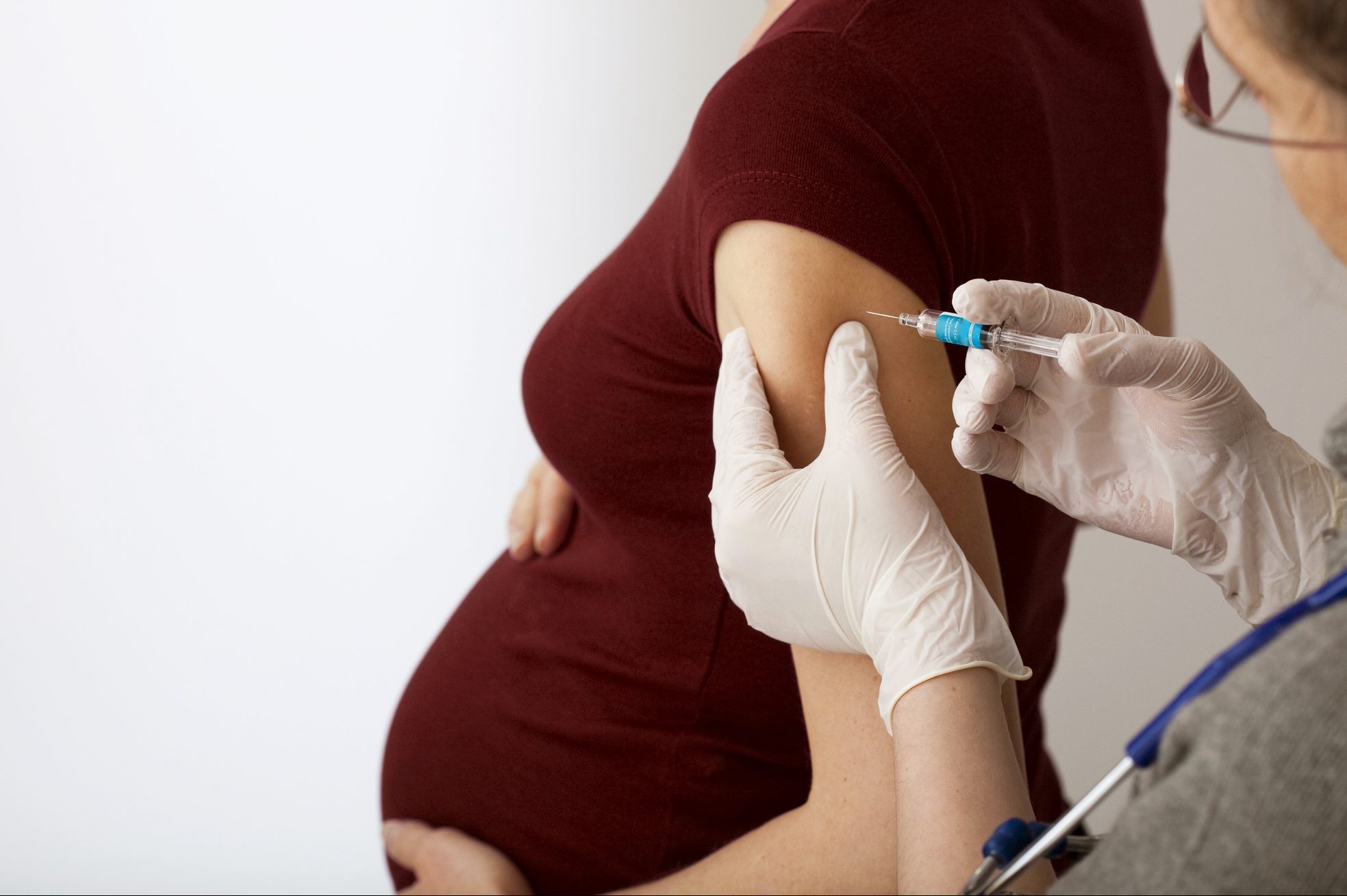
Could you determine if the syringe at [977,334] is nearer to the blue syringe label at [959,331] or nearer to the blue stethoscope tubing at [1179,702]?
the blue syringe label at [959,331]

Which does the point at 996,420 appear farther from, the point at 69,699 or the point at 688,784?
the point at 69,699

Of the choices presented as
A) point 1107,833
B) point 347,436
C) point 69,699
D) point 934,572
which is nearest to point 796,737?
point 934,572

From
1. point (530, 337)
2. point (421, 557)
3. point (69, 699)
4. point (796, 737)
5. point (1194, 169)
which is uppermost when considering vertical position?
point (1194, 169)

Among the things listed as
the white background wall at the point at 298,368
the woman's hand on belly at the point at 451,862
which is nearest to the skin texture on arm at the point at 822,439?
the woman's hand on belly at the point at 451,862

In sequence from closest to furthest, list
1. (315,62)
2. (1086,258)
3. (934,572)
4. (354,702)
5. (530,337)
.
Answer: (934,572)
(1086,258)
(315,62)
(530,337)
(354,702)

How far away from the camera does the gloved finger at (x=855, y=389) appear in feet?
2.64

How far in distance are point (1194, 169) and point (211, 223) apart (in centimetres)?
209

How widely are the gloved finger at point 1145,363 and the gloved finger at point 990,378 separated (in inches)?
1.7

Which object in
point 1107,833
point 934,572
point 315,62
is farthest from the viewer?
point 315,62

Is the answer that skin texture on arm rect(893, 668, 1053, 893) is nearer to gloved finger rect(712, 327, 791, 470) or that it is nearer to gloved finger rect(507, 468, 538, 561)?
gloved finger rect(712, 327, 791, 470)

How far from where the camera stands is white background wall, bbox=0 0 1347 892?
2051 millimetres

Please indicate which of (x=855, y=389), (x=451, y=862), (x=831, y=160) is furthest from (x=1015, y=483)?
(x=451, y=862)

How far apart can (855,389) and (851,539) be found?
0.13 metres

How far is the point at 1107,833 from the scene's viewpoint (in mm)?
538
